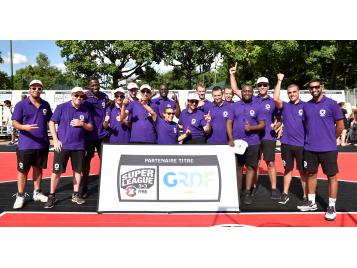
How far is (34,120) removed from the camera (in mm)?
6504

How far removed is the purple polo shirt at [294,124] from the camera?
6652 mm

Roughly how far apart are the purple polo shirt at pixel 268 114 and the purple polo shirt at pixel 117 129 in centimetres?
264

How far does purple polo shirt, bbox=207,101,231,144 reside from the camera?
6953 mm

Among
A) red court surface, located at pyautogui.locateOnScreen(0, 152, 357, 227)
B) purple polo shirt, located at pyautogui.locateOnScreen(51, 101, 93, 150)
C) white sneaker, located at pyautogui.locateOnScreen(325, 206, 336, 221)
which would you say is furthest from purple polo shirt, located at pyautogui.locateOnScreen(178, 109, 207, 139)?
white sneaker, located at pyautogui.locateOnScreen(325, 206, 336, 221)

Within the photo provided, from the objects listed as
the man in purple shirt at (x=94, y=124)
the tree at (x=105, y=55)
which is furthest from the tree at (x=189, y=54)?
the man in purple shirt at (x=94, y=124)

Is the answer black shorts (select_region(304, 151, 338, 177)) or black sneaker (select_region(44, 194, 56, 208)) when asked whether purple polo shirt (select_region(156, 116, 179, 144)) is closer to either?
black sneaker (select_region(44, 194, 56, 208))

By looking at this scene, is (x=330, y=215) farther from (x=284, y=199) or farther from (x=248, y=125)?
(x=248, y=125)

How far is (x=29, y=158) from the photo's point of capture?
6.50 metres

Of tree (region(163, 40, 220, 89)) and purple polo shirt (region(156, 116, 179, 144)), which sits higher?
tree (region(163, 40, 220, 89))

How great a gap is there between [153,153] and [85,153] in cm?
180

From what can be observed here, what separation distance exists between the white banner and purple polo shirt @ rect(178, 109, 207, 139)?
997 millimetres
